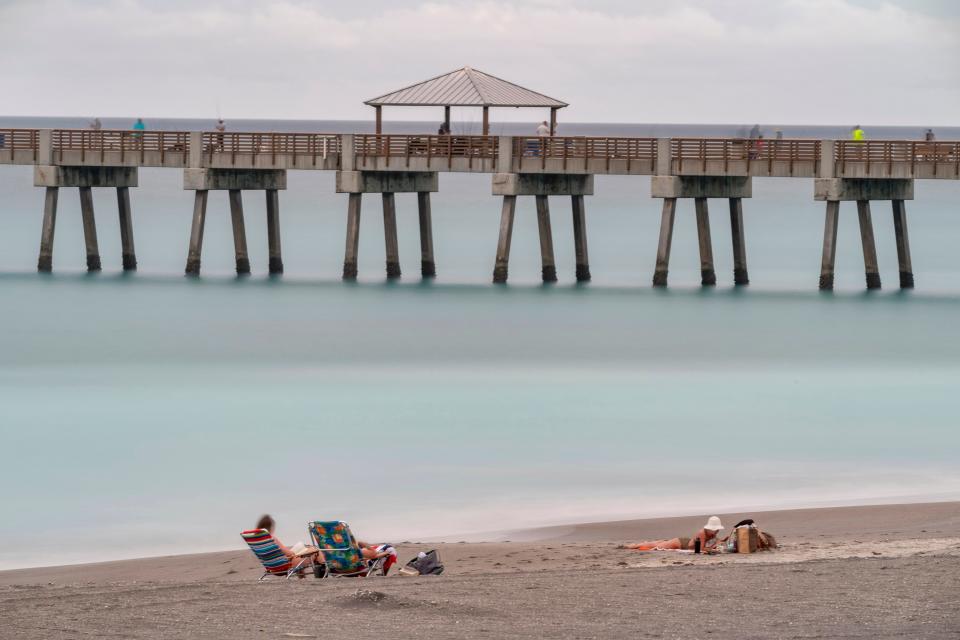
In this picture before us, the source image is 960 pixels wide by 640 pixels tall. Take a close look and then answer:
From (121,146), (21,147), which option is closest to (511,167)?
(121,146)

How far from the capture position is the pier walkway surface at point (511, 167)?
3775 centimetres

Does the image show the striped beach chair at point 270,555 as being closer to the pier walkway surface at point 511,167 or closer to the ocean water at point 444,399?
the ocean water at point 444,399

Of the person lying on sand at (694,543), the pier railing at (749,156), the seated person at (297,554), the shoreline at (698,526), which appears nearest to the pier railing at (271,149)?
the pier railing at (749,156)

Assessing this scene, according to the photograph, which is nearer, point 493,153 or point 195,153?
point 493,153

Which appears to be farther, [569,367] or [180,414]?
[569,367]

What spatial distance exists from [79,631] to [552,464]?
1201 centimetres

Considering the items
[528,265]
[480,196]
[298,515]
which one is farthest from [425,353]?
[480,196]

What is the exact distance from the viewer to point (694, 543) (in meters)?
14.6

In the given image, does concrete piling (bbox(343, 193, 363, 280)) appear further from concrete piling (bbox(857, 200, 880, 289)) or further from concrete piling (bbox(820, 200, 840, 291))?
concrete piling (bbox(857, 200, 880, 289))

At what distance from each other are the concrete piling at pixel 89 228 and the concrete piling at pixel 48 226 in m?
0.80

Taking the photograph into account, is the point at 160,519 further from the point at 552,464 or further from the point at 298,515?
the point at 552,464

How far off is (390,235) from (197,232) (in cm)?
548

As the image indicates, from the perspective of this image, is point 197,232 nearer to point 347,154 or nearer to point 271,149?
point 271,149

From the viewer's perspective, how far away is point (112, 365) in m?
32.5
